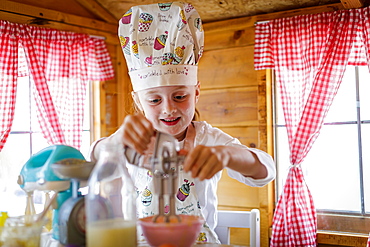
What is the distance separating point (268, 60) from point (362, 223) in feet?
3.23

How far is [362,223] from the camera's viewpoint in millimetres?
2277

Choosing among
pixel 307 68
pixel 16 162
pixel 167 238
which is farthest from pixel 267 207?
pixel 167 238

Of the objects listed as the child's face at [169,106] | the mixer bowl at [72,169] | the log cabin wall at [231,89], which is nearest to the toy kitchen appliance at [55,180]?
the mixer bowl at [72,169]

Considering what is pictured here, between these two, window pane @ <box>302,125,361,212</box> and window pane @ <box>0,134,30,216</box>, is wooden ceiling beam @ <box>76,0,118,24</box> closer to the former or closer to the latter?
window pane @ <box>0,134,30,216</box>

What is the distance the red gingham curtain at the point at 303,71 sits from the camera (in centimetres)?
A: 223

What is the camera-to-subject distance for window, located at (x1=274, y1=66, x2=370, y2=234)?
2.28 meters

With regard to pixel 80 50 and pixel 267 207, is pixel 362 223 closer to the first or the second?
pixel 267 207

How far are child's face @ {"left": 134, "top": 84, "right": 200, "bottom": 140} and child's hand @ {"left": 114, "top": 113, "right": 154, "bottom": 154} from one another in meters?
0.43

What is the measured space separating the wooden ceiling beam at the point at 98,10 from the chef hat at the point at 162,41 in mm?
1243

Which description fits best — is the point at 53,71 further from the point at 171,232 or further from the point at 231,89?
the point at 171,232

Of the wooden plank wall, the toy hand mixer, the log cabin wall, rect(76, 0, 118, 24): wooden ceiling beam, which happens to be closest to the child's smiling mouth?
the toy hand mixer

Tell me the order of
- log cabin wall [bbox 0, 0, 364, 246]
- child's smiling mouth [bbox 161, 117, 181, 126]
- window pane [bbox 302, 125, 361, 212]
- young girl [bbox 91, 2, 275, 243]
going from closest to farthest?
young girl [bbox 91, 2, 275, 243], child's smiling mouth [bbox 161, 117, 181, 126], window pane [bbox 302, 125, 361, 212], log cabin wall [bbox 0, 0, 364, 246]

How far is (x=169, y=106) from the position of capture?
144cm

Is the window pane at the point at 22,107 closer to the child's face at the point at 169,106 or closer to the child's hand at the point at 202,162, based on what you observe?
the child's face at the point at 169,106
